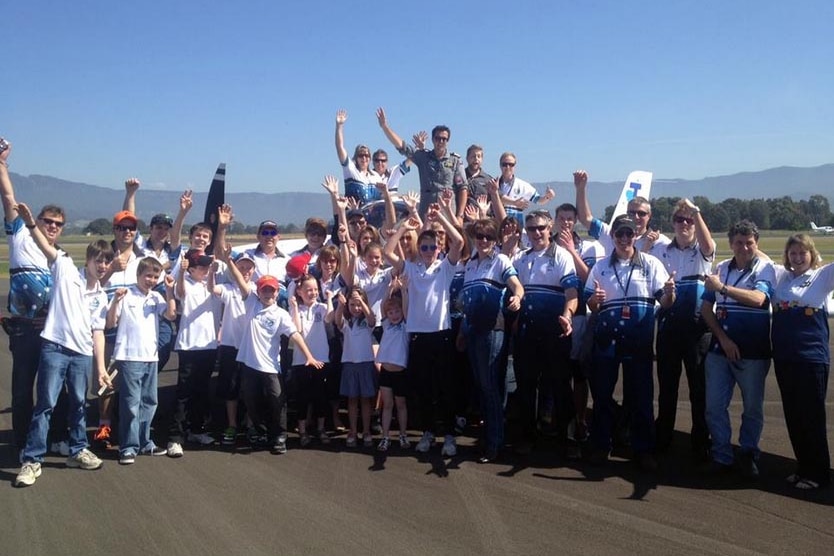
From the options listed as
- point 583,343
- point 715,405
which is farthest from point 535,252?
point 715,405

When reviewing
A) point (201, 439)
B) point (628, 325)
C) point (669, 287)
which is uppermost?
point (669, 287)

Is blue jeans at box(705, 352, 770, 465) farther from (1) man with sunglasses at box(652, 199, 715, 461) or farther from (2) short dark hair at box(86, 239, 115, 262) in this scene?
(2) short dark hair at box(86, 239, 115, 262)

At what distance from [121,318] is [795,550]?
5656 millimetres

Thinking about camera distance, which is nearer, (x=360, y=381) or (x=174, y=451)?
(x=174, y=451)

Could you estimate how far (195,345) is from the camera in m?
6.46

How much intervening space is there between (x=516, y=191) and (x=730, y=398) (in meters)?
4.44

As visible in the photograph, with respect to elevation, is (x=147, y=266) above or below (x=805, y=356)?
above

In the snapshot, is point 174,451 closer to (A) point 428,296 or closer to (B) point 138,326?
(B) point 138,326

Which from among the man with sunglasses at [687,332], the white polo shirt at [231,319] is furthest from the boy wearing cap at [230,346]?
the man with sunglasses at [687,332]

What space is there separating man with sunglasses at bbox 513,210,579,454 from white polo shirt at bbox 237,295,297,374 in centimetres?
222

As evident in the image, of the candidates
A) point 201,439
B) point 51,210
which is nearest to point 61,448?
point 201,439

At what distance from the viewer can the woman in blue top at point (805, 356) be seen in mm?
5316

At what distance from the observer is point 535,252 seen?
614cm

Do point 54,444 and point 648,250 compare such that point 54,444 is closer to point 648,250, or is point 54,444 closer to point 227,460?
point 227,460
